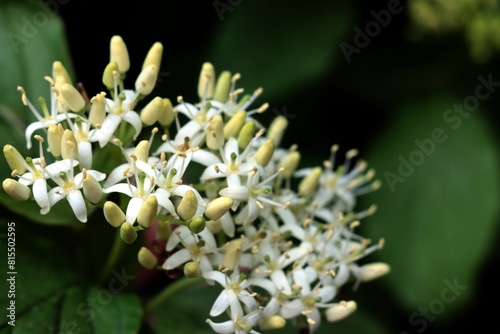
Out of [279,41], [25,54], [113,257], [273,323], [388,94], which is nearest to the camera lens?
[273,323]

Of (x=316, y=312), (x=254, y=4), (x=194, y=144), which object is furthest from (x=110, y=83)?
(x=254, y=4)

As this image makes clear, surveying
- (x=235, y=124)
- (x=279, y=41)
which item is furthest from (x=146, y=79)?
(x=279, y=41)

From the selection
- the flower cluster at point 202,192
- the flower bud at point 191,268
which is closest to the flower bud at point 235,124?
the flower cluster at point 202,192

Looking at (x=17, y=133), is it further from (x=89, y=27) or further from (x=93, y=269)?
(x=89, y=27)

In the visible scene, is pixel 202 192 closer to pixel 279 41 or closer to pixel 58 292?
pixel 58 292

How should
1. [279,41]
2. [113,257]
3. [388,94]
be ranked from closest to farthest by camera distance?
[113,257] < [279,41] < [388,94]

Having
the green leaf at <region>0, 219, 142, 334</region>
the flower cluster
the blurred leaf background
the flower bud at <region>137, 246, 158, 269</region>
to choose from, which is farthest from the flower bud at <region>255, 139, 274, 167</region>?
the blurred leaf background
